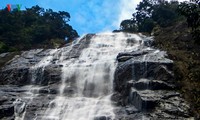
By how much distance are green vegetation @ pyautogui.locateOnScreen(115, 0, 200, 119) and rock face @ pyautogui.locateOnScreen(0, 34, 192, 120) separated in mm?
656

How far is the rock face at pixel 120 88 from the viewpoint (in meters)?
20.9

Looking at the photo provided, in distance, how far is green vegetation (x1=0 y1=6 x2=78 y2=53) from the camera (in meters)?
43.4

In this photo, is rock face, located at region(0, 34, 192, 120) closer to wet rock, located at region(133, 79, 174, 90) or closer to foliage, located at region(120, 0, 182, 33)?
wet rock, located at region(133, 79, 174, 90)

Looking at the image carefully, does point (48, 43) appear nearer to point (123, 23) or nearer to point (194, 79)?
point (123, 23)

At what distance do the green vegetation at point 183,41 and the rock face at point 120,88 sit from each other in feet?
2.15

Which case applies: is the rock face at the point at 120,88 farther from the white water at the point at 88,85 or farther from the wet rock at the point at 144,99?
the white water at the point at 88,85

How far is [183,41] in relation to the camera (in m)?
29.5

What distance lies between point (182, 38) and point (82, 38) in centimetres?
1057

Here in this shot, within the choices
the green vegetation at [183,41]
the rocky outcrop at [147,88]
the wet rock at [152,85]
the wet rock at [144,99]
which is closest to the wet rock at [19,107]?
the rocky outcrop at [147,88]

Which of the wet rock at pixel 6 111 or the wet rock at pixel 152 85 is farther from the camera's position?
the wet rock at pixel 6 111

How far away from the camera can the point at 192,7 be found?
719 inches

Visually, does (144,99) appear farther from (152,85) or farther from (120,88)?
(120,88)

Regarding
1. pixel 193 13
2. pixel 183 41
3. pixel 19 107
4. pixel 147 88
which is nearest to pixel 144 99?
pixel 147 88

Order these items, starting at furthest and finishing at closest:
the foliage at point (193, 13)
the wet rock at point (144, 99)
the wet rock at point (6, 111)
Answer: the wet rock at point (6, 111) < the wet rock at point (144, 99) < the foliage at point (193, 13)
